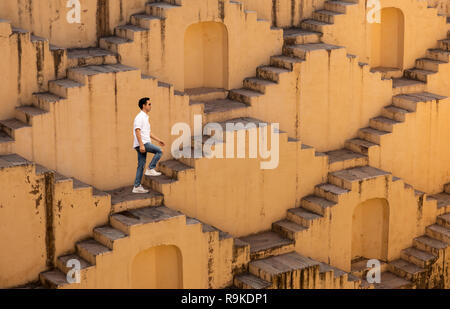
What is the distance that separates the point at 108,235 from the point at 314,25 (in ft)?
28.5

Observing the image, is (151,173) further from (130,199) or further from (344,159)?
(344,159)

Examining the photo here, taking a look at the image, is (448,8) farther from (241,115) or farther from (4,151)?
(4,151)

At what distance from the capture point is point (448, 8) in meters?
30.1

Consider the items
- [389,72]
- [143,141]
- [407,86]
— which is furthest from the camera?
[389,72]

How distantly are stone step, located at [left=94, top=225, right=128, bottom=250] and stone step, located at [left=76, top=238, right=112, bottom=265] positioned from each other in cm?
8

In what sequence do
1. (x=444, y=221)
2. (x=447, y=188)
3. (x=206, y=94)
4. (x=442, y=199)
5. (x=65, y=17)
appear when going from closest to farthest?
(x=65, y=17)
(x=206, y=94)
(x=444, y=221)
(x=442, y=199)
(x=447, y=188)

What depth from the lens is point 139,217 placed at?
852 inches

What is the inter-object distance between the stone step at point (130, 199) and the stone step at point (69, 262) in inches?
50.1

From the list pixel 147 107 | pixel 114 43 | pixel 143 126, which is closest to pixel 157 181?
pixel 143 126

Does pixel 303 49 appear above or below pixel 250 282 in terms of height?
above

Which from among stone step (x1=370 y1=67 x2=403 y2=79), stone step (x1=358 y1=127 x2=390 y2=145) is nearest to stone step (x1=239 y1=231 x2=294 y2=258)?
stone step (x1=358 y1=127 x2=390 y2=145)

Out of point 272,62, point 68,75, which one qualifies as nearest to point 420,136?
point 272,62

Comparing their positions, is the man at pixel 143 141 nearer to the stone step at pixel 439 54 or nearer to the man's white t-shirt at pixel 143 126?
the man's white t-shirt at pixel 143 126

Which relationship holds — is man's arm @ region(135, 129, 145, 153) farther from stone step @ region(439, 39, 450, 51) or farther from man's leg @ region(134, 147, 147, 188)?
stone step @ region(439, 39, 450, 51)
